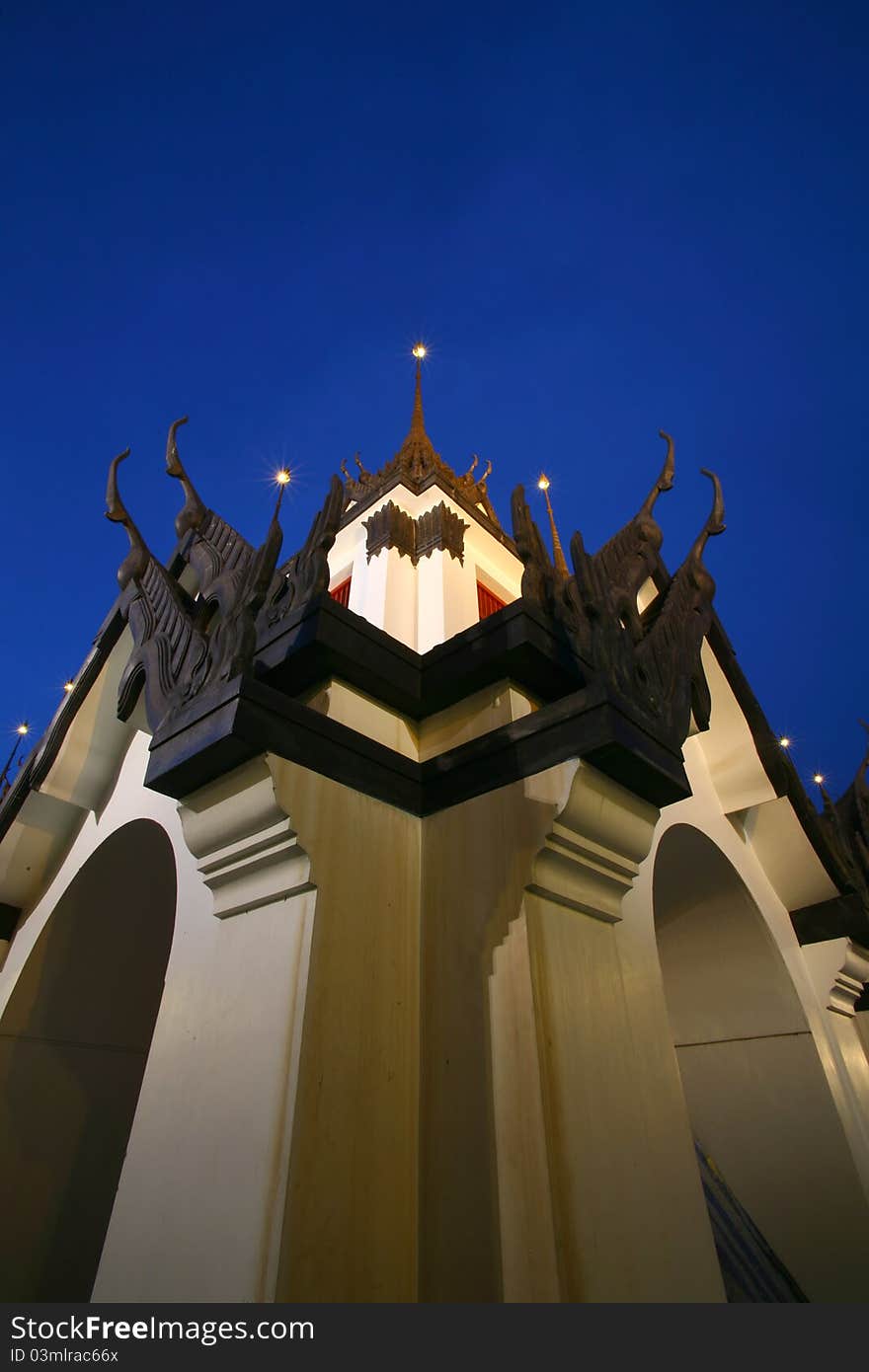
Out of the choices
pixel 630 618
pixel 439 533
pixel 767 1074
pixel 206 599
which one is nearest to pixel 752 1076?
pixel 767 1074

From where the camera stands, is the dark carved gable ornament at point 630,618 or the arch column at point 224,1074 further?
the dark carved gable ornament at point 630,618

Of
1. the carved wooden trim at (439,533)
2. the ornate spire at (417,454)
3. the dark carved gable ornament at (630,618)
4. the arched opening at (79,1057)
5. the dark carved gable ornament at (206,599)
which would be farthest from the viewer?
the ornate spire at (417,454)

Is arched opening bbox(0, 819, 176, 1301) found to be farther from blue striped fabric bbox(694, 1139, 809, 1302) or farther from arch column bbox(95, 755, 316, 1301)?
blue striped fabric bbox(694, 1139, 809, 1302)

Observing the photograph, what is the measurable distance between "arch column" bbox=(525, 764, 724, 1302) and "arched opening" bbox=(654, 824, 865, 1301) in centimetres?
210

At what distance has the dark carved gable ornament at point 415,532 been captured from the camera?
246 inches

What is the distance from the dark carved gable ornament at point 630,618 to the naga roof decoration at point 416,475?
12.8ft

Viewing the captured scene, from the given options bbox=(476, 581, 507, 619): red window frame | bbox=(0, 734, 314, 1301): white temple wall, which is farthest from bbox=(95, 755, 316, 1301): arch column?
bbox=(476, 581, 507, 619): red window frame

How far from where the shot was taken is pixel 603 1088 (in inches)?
84.5

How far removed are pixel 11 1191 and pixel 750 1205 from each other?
470cm

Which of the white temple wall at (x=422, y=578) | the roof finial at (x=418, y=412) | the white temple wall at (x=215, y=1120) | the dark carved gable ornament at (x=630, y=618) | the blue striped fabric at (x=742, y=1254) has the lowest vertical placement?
the blue striped fabric at (x=742, y=1254)

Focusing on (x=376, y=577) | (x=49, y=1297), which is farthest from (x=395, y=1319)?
(x=376, y=577)

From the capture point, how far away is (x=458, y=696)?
306 cm

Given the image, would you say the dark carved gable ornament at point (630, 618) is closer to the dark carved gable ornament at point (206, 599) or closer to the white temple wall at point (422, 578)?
the dark carved gable ornament at point (206, 599)

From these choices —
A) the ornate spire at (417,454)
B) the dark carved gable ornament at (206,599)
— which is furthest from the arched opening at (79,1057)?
the ornate spire at (417,454)
